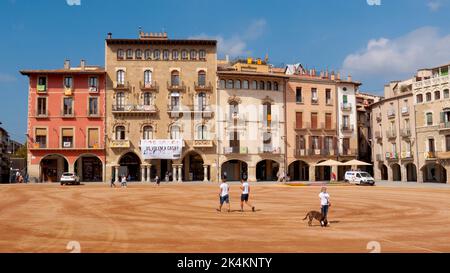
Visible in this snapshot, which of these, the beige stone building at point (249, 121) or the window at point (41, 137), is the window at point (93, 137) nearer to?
the window at point (41, 137)

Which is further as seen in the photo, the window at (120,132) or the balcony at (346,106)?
the balcony at (346,106)

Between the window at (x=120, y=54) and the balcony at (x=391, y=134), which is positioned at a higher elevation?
the window at (x=120, y=54)

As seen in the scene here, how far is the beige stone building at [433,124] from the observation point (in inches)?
2138

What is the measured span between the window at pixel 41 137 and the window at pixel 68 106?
362 cm

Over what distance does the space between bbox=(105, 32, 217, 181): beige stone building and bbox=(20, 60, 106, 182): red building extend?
1633 millimetres

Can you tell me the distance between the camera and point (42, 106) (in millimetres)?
57219

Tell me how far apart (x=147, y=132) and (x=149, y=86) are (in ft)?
20.2

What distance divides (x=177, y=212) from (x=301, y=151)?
42.6m

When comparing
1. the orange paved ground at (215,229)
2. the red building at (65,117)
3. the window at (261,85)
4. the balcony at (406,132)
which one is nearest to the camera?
the orange paved ground at (215,229)

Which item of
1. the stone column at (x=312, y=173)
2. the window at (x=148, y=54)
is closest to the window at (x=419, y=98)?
the stone column at (x=312, y=173)

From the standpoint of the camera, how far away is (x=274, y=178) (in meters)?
64.4

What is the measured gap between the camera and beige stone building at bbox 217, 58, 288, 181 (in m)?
58.9

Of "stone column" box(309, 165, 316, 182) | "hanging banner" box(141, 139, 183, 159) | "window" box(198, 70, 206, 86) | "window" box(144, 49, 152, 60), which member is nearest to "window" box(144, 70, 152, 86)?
"window" box(144, 49, 152, 60)

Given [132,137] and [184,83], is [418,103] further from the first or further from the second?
[132,137]
